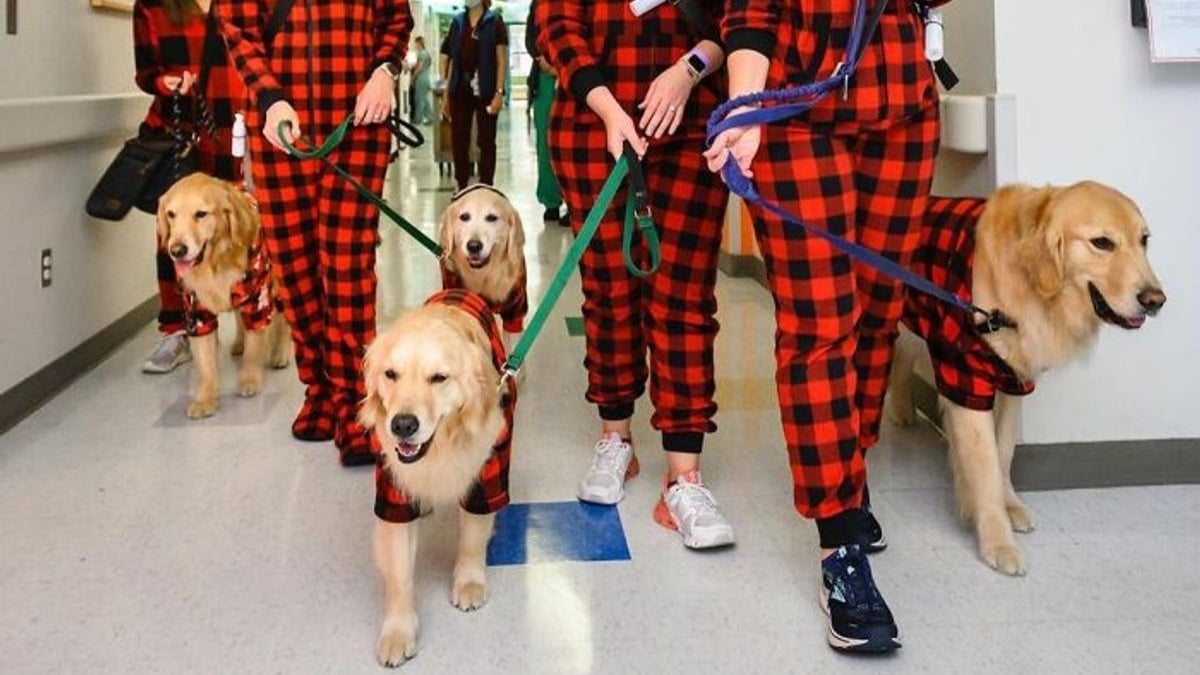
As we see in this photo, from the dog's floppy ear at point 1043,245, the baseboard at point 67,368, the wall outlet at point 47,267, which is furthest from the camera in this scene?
the wall outlet at point 47,267

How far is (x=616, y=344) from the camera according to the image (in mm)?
2404

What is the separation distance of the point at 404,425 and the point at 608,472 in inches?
32.7

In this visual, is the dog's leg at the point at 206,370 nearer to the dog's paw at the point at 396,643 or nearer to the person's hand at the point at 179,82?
the person's hand at the point at 179,82

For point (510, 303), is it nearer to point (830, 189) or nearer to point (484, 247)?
point (484, 247)

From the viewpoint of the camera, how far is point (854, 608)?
5.80 ft

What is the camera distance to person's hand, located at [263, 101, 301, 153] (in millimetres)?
2469

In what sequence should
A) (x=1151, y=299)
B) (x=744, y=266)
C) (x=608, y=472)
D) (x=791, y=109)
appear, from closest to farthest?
(x=791, y=109), (x=1151, y=299), (x=608, y=472), (x=744, y=266)

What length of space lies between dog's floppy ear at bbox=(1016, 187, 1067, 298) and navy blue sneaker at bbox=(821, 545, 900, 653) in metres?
0.64

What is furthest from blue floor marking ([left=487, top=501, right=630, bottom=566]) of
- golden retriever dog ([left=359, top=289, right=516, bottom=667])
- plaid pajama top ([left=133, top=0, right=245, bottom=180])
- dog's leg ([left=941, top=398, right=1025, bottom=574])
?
plaid pajama top ([left=133, top=0, right=245, bottom=180])

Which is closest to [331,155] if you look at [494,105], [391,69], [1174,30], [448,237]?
[391,69]

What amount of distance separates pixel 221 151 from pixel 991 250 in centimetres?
268

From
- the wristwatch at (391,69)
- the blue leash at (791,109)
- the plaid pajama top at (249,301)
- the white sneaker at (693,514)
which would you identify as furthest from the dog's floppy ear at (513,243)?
the blue leash at (791,109)

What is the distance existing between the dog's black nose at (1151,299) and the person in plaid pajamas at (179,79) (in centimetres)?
279

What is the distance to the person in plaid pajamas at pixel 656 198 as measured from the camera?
6.82 ft
